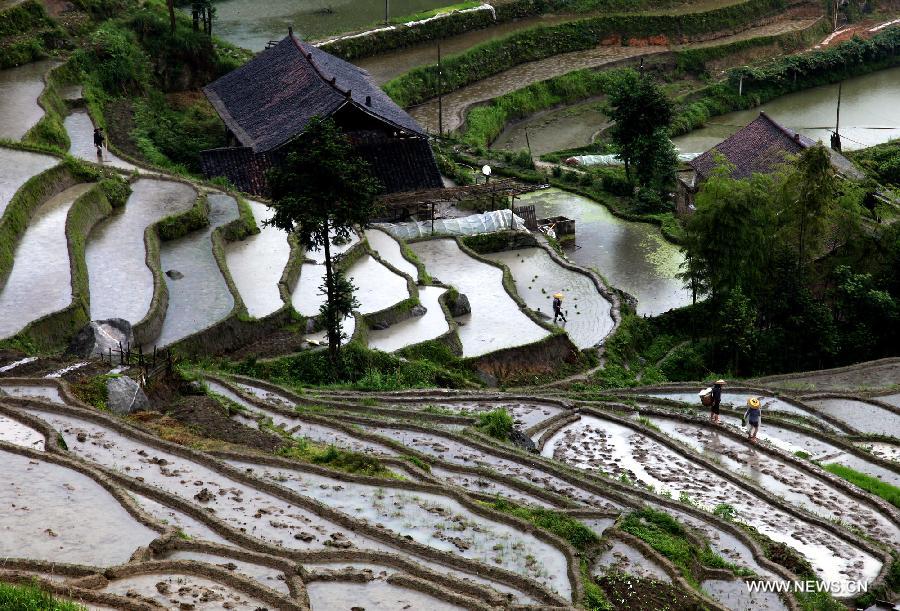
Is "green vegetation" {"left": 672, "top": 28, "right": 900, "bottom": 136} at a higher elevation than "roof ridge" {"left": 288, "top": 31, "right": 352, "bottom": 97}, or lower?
higher

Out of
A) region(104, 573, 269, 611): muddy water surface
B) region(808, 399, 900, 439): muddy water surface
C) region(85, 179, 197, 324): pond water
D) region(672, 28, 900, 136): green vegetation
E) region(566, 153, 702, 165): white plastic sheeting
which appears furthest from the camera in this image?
region(672, 28, 900, 136): green vegetation

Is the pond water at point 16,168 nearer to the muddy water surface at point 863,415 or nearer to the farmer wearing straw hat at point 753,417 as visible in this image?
the farmer wearing straw hat at point 753,417

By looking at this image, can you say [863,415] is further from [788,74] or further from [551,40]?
[551,40]

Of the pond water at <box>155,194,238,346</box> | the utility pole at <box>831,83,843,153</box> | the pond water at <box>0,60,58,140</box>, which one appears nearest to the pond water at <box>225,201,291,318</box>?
the pond water at <box>155,194,238,346</box>

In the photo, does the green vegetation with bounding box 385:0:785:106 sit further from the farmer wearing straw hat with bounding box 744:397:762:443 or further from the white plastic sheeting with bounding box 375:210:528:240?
the farmer wearing straw hat with bounding box 744:397:762:443

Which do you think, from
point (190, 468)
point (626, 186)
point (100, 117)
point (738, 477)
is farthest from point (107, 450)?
point (626, 186)

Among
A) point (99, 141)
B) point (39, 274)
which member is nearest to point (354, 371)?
point (39, 274)

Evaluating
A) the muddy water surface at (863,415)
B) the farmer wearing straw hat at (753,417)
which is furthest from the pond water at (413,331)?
the muddy water surface at (863,415)
